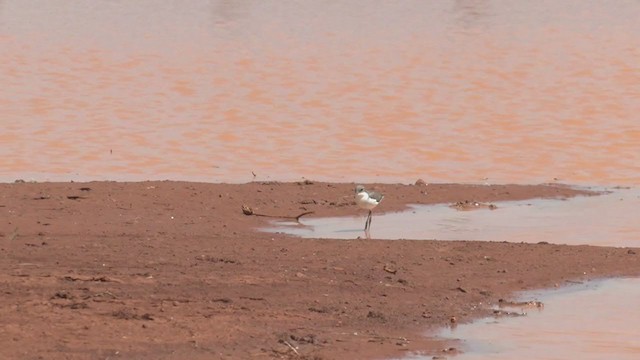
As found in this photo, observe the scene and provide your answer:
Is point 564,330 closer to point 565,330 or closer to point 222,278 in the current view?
point 565,330

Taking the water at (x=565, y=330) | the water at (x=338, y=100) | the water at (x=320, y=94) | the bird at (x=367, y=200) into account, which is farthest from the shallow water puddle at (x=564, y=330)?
the water at (x=320, y=94)

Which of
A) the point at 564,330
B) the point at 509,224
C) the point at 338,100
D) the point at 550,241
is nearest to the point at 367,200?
the point at 509,224

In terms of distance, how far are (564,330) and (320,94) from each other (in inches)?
587

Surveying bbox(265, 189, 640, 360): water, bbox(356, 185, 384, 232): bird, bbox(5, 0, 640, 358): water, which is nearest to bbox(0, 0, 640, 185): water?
bbox(5, 0, 640, 358): water

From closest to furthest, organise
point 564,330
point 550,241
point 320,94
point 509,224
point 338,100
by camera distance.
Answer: point 564,330
point 550,241
point 509,224
point 338,100
point 320,94

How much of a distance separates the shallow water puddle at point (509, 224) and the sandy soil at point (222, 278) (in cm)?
43

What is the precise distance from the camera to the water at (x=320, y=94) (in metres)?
17.9

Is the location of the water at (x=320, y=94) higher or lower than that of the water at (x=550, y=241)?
higher

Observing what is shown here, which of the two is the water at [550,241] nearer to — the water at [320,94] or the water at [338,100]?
the water at [338,100]

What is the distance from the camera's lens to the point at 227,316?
367 inches

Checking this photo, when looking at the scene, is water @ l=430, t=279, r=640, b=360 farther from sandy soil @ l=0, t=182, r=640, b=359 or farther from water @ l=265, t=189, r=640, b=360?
sandy soil @ l=0, t=182, r=640, b=359

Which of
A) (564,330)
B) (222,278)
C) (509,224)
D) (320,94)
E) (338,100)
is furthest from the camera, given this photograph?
(320,94)

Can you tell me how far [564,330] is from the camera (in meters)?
9.91

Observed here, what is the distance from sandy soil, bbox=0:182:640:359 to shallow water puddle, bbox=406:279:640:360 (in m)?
0.23
